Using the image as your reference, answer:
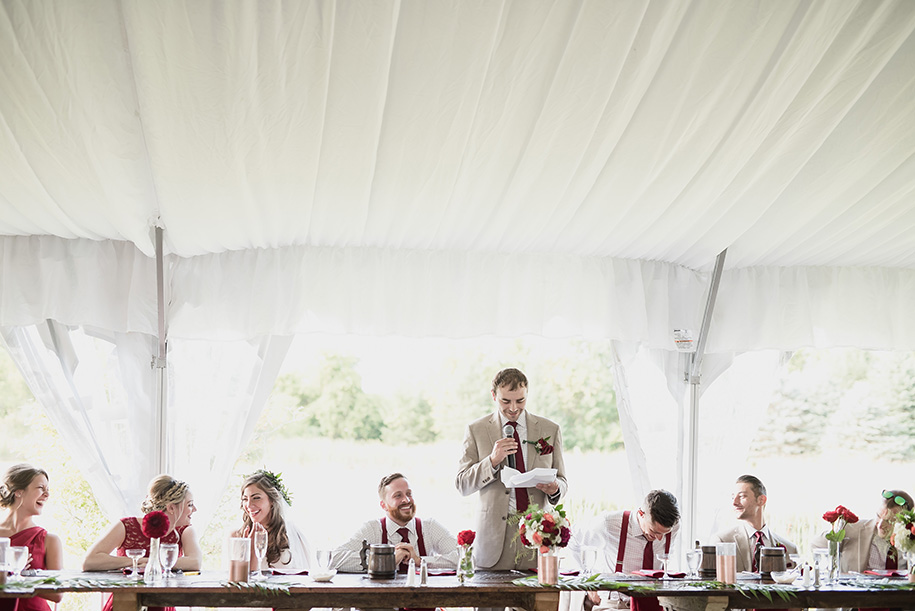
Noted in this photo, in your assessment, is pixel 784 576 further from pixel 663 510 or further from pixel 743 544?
pixel 743 544

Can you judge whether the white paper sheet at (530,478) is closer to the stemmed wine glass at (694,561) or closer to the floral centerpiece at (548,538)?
the floral centerpiece at (548,538)

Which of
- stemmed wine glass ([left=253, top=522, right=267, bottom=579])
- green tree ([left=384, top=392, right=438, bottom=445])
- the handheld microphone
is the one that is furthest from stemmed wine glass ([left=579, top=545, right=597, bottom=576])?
green tree ([left=384, top=392, right=438, bottom=445])

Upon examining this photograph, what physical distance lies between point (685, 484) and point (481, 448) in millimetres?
1712

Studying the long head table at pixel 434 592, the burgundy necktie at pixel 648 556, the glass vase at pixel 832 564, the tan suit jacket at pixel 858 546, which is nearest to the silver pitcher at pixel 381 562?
the long head table at pixel 434 592

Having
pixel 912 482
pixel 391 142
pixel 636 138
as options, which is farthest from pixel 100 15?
pixel 912 482

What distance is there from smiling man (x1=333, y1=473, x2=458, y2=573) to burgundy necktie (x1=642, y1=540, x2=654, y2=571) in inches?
38.3

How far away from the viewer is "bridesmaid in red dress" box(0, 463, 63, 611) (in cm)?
413

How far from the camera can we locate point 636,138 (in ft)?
11.3

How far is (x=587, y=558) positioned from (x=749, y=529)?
1.41 m

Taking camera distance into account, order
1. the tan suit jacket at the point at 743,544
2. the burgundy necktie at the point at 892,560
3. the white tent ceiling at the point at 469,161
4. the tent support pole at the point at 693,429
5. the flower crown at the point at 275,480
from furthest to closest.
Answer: the tent support pole at the point at 693,429
the burgundy necktie at the point at 892,560
the tan suit jacket at the point at 743,544
the flower crown at the point at 275,480
the white tent ceiling at the point at 469,161

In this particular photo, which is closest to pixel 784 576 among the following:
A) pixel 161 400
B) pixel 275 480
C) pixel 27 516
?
pixel 275 480

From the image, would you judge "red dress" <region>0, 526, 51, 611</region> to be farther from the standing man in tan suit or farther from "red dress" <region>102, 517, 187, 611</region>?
Answer: the standing man in tan suit

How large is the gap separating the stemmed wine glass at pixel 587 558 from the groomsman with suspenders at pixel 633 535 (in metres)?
0.58

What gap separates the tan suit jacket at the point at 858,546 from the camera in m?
4.93
